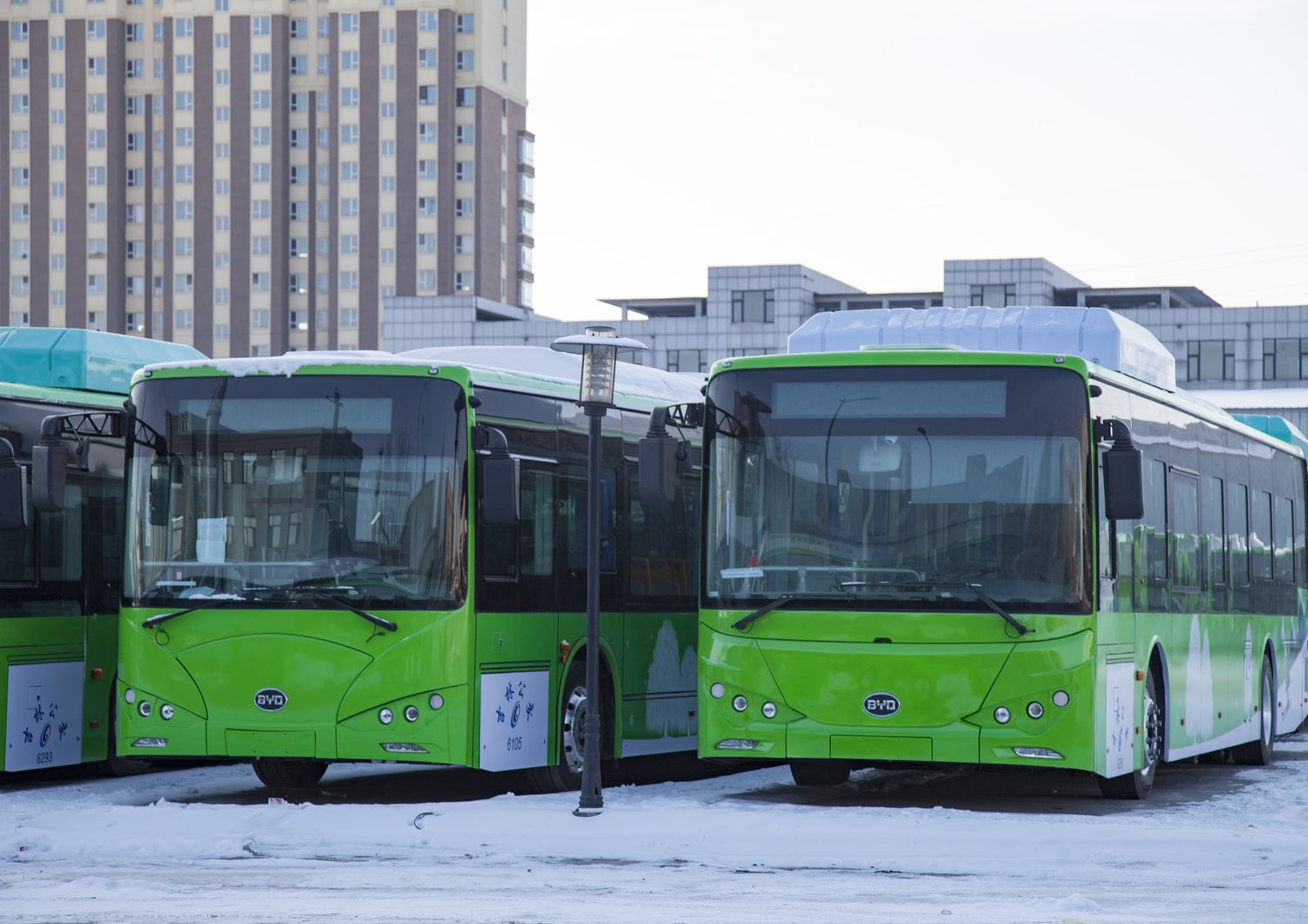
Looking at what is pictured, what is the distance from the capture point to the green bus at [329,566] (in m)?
14.7

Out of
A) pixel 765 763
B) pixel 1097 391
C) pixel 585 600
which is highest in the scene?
pixel 1097 391

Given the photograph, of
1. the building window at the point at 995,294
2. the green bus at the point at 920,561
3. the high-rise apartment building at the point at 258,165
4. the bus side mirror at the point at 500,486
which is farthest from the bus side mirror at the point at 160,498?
the high-rise apartment building at the point at 258,165

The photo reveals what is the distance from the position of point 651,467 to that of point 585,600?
2841 millimetres

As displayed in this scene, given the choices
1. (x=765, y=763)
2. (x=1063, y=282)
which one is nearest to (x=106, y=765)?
(x=765, y=763)

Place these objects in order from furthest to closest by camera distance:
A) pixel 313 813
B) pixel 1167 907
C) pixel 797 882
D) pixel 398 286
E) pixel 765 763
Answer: pixel 398 286, pixel 765 763, pixel 313 813, pixel 797 882, pixel 1167 907

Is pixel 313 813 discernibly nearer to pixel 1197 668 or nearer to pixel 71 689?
pixel 71 689

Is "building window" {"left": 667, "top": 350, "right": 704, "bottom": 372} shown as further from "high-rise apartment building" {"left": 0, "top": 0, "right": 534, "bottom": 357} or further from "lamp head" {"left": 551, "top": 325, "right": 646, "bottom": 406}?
"lamp head" {"left": 551, "top": 325, "right": 646, "bottom": 406}

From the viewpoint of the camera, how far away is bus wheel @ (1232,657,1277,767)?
2053cm

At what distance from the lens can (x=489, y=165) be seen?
140125 mm

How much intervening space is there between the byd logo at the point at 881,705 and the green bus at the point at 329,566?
6.52 feet

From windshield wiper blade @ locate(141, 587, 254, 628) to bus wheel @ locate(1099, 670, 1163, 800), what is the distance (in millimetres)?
6103

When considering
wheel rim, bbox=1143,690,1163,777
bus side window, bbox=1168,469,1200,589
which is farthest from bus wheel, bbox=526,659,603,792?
bus side window, bbox=1168,469,1200,589

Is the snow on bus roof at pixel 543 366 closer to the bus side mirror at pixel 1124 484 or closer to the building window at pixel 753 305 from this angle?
the bus side mirror at pixel 1124 484

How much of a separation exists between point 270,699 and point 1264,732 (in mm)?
10058
